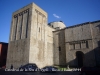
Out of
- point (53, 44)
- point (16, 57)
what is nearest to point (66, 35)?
point (53, 44)

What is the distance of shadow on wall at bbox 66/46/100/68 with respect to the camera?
813 inches

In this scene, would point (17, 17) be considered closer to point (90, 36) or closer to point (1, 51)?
point (1, 51)

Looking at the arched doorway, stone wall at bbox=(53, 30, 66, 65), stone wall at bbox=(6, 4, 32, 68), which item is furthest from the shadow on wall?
stone wall at bbox=(6, 4, 32, 68)

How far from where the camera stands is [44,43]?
24812 mm

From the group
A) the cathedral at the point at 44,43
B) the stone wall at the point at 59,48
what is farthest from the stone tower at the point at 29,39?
the stone wall at the point at 59,48

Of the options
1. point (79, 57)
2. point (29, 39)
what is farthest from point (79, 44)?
point (29, 39)

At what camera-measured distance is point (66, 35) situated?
26.0m

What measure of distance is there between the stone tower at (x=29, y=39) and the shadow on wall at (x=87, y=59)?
679cm

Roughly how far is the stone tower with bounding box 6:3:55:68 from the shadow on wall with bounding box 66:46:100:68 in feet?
22.3

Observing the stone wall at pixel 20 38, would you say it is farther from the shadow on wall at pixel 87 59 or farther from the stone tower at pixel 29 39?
the shadow on wall at pixel 87 59

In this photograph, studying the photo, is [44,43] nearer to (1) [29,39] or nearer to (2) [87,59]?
(1) [29,39]

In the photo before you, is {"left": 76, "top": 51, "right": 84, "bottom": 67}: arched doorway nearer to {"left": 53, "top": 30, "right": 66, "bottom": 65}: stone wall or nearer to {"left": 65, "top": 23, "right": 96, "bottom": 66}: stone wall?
{"left": 65, "top": 23, "right": 96, "bottom": 66}: stone wall

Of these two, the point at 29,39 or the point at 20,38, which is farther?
the point at 20,38

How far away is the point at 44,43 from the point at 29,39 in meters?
4.91
